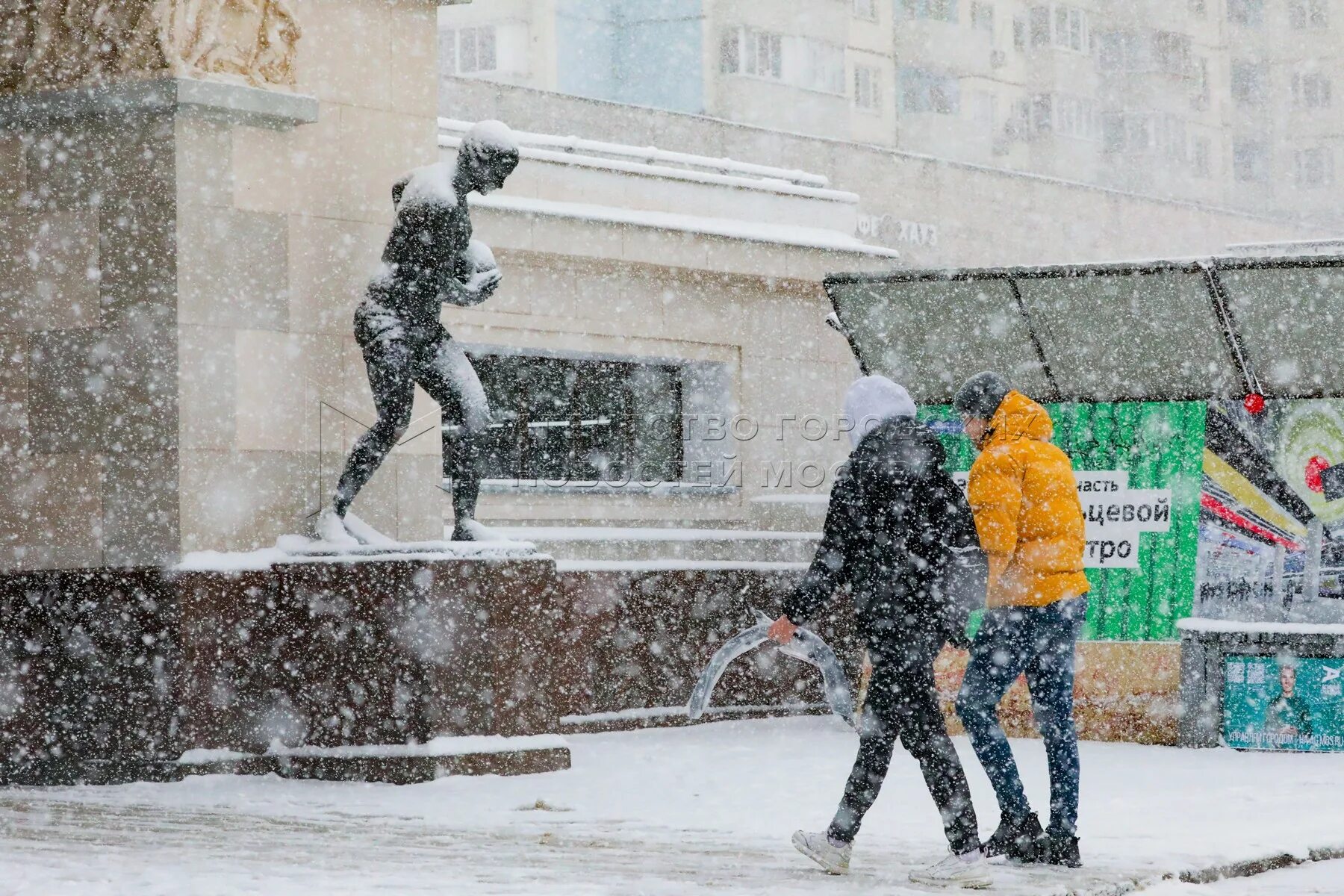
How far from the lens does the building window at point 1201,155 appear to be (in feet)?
218

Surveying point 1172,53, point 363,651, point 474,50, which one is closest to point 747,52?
point 474,50

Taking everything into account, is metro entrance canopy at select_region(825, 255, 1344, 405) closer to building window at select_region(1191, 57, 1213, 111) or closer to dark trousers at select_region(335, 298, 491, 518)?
dark trousers at select_region(335, 298, 491, 518)

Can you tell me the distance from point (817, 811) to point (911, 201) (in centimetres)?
3209

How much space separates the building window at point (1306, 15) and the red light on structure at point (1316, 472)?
6023 cm

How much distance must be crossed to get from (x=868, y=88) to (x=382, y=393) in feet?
149

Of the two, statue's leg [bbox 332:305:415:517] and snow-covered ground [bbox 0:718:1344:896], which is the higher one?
statue's leg [bbox 332:305:415:517]

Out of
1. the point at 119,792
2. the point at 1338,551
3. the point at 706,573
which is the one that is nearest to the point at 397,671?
the point at 119,792

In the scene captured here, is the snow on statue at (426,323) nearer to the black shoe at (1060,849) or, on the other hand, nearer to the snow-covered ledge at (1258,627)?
the black shoe at (1060,849)

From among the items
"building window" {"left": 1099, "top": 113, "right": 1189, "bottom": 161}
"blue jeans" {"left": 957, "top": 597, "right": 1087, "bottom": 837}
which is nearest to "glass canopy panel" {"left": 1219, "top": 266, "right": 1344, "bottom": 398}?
"blue jeans" {"left": 957, "top": 597, "right": 1087, "bottom": 837}

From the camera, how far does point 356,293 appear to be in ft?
39.3

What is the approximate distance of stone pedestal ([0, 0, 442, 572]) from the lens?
37.2ft

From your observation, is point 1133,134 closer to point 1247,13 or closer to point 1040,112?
point 1040,112

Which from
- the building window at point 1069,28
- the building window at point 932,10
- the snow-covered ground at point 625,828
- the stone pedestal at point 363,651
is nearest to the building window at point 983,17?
the building window at point 932,10

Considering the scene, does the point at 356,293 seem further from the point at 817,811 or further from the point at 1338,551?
the point at 1338,551
